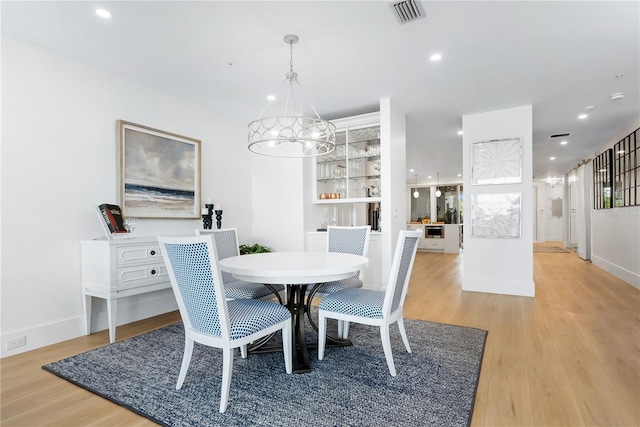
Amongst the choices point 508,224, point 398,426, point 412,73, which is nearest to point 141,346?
point 398,426

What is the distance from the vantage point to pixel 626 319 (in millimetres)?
3285

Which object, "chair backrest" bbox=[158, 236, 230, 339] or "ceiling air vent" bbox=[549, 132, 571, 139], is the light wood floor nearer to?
"chair backrest" bbox=[158, 236, 230, 339]

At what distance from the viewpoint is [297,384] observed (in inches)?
79.4

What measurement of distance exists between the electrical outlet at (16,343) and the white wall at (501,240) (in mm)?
4756

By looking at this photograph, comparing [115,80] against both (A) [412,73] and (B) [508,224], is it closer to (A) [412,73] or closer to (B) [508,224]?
(A) [412,73]

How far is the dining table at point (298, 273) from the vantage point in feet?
6.57

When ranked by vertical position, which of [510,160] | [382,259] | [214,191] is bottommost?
[382,259]

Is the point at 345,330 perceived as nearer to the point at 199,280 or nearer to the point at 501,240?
the point at 199,280

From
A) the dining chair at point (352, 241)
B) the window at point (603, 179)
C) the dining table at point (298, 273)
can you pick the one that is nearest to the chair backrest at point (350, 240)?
the dining chair at point (352, 241)

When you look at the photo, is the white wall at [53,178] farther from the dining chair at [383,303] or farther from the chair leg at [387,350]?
the chair leg at [387,350]

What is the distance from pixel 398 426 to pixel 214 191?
138 inches

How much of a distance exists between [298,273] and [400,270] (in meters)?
0.68

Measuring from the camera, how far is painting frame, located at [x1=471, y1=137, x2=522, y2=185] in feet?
14.2

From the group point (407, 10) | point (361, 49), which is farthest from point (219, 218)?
point (407, 10)
